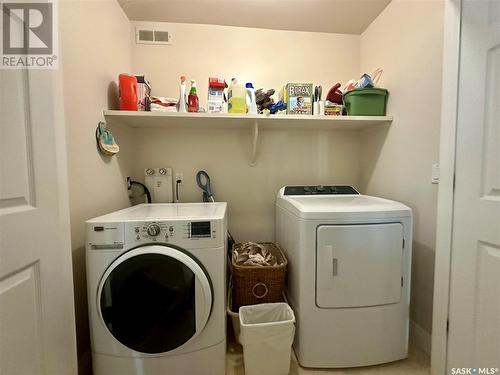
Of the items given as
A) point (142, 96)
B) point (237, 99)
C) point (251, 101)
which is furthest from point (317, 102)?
point (142, 96)

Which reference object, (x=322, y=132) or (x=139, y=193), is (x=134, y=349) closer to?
(x=139, y=193)

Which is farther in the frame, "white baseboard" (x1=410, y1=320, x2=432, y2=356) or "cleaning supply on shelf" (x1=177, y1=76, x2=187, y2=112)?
"cleaning supply on shelf" (x1=177, y1=76, x2=187, y2=112)

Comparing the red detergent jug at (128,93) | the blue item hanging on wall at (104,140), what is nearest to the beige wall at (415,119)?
the red detergent jug at (128,93)

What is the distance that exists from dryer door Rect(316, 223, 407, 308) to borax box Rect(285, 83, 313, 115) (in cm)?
96

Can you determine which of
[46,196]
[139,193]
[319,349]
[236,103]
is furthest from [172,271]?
[236,103]

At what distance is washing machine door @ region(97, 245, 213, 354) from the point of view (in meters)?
1.13

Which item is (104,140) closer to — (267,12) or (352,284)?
(267,12)

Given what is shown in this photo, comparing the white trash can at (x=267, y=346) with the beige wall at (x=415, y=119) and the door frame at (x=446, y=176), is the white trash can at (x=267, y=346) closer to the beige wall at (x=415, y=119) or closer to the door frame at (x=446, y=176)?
the door frame at (x=446, y=176)

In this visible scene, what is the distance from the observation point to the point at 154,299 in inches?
45.4

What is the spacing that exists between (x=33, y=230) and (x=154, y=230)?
0.46 metres

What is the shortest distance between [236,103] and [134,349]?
164 centimetres

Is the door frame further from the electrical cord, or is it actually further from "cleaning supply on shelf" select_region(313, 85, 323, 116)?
the electrical cord

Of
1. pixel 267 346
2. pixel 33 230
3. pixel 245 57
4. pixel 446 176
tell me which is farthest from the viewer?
pixel 245 57

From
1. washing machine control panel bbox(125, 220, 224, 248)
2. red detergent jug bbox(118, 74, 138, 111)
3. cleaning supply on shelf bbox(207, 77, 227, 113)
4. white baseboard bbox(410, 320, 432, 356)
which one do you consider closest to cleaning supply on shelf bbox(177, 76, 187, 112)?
cleaning supply on shelf bbox(207, 77, 227, 113)
